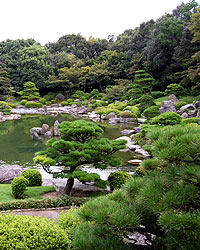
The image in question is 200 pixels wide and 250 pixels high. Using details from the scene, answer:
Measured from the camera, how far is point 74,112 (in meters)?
28.2

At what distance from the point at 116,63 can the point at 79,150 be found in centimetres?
3407

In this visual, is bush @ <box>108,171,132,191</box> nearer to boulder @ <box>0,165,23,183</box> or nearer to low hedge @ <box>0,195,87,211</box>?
low hedge @ <box>0,195,87,211</box>

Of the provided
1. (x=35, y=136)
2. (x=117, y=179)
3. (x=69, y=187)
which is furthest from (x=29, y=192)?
(x=35, y=136)

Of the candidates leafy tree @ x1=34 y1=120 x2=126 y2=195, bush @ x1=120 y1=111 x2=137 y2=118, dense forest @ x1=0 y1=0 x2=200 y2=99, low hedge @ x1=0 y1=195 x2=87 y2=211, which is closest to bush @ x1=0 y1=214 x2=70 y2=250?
low hedge @ x1=0 y1=195 x2=87 y2=211

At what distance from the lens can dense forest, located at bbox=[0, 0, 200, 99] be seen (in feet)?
93.8

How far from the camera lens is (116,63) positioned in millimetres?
38406

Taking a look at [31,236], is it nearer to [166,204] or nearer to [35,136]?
[166,204]

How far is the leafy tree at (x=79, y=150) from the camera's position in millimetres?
5837

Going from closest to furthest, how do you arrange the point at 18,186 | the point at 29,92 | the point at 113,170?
the point at 18,186 < the point at 113,170 < the point at 29,92

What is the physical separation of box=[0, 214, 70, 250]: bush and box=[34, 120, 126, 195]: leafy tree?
2796 millimetres

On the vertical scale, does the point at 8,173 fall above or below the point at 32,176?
below

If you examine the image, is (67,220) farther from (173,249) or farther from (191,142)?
(191,142)

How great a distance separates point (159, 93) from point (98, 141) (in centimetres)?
2296

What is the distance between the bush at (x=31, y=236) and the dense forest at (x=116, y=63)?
25.4 m
